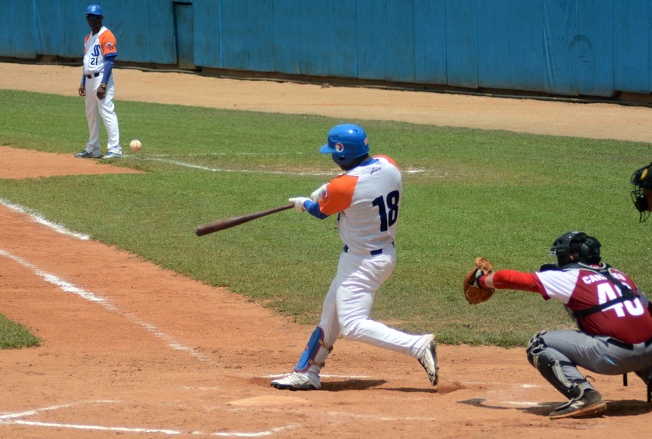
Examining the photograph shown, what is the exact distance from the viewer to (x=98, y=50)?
1769 cm

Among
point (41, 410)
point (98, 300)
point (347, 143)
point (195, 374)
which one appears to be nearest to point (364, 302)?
point (347, 143)

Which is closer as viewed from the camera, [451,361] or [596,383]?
[596,383]

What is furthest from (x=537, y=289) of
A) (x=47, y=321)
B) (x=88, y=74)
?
(x=88, y=74)

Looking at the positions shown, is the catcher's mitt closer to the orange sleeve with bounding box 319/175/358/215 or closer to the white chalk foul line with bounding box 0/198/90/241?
the orange sleeve with bounding box 319/175/358/215

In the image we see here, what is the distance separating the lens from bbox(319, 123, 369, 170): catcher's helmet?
7.30 m

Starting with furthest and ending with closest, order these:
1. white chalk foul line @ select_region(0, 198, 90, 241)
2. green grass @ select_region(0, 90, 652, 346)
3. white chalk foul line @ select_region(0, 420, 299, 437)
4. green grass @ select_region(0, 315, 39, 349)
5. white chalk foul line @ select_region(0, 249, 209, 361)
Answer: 1. white chalk foul line @ select_region(0, 198, 90, 241)
2. green grass @ select_region(0, 90, 652, 346)
3. white chalk foul line @ select_region(0, 249, 209, 361)
4. green grass @ select_region(0, 315, 39, 349)
5. white chalk foul line @ select_region(0, 420, 299, 437)

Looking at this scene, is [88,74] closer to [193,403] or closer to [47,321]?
[47,321]

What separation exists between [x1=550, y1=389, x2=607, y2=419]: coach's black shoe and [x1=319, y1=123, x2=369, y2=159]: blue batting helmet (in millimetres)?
2017

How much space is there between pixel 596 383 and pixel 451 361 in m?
1.10

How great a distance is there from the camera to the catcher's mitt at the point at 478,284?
6812 mm

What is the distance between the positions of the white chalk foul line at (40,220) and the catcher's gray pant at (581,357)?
7.07 meters

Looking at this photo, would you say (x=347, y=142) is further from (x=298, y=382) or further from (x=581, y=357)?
(x=581, y=357)

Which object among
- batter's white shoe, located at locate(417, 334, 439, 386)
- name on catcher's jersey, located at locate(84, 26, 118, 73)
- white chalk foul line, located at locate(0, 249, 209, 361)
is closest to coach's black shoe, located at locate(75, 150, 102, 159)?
name on catcher's jersey, located at locate(84, 26, 118, 73)

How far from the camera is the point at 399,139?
835 inches
